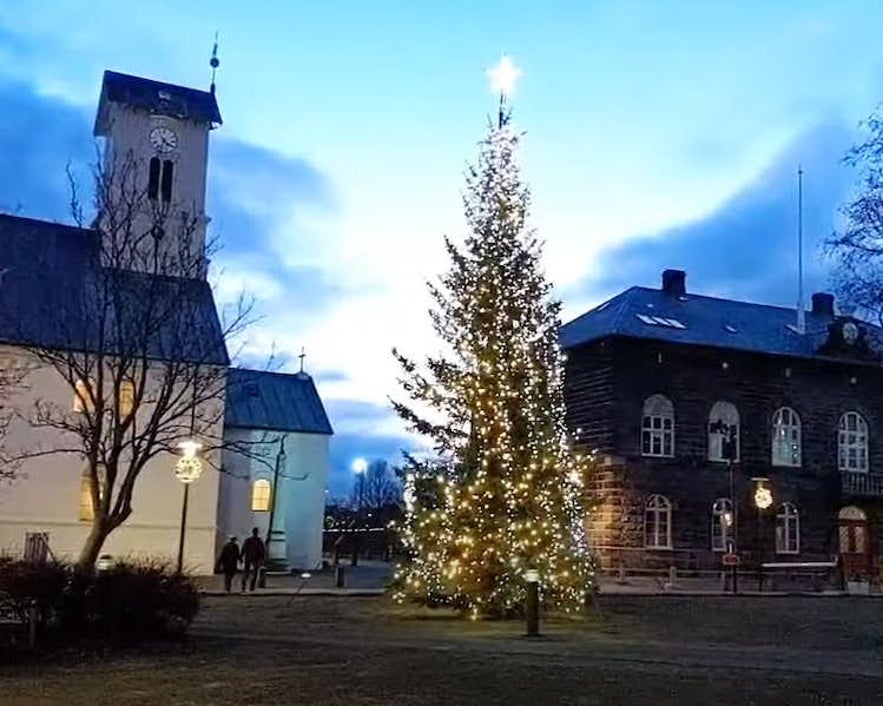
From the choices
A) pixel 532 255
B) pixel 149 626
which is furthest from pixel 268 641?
pixel 532 255

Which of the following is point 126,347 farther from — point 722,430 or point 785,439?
point 785,439

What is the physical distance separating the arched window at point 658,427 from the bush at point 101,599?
30492 millimetres

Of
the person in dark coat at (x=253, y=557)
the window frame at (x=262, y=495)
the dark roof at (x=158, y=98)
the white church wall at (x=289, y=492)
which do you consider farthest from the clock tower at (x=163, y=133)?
the person in dark coat at (x=253, y=557)

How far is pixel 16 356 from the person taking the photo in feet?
128

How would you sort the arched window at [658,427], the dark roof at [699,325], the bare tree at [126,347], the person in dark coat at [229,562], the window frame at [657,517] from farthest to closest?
the dark roof at [699,325]
the arched window at [658,427]
the window frame at [657,517]
the person in dark coat at [229,562]
the bare tree at [126,347]

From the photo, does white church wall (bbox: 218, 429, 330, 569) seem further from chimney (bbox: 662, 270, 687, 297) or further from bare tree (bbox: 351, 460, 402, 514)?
bare tree (bbox: 351, 460, 402, 514)

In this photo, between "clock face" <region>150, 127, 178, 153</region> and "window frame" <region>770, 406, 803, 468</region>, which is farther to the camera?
"window frame" <region>770, 406, 803, 468</region>

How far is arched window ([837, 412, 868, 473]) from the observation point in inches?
1957

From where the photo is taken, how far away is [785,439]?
48.7m

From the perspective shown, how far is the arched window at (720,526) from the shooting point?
45.9m

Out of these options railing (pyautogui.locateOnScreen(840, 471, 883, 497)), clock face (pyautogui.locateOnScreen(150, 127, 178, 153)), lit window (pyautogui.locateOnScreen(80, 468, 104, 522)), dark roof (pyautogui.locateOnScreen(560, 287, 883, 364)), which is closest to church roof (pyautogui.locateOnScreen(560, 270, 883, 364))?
dark roof (pyautogui.locateOnScreen(560, 287, 883, 364))

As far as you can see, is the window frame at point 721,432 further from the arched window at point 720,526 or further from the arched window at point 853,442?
the arched window at point 853,442

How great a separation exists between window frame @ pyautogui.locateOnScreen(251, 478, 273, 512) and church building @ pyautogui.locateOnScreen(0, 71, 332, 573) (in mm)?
52

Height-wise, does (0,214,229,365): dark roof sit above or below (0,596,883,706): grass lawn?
above
